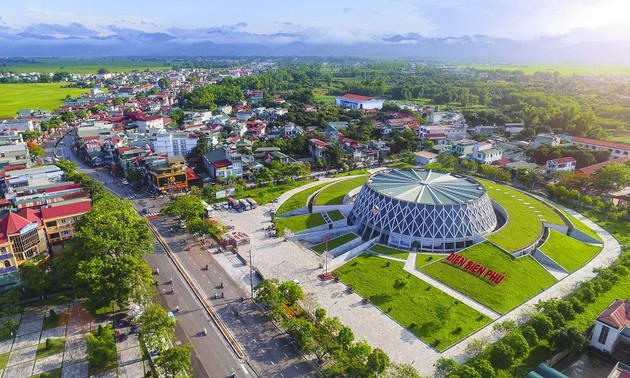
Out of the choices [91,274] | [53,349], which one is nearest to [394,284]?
[91,274]

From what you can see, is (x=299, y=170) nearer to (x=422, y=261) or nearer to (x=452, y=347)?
(x=422, y=261)

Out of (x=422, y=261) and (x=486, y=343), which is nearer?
(x=486, y=343)

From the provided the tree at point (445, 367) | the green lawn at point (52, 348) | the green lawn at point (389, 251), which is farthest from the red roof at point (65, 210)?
the tree at point (445, 367)

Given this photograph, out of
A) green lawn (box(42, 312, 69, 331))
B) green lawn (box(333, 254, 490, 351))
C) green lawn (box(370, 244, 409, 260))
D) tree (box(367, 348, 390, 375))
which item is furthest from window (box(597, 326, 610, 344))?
green lawn (box(42, 312, 69, 331))

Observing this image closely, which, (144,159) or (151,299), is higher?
(144,159)

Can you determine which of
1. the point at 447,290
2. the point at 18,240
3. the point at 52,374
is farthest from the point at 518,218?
the point at 18,240
